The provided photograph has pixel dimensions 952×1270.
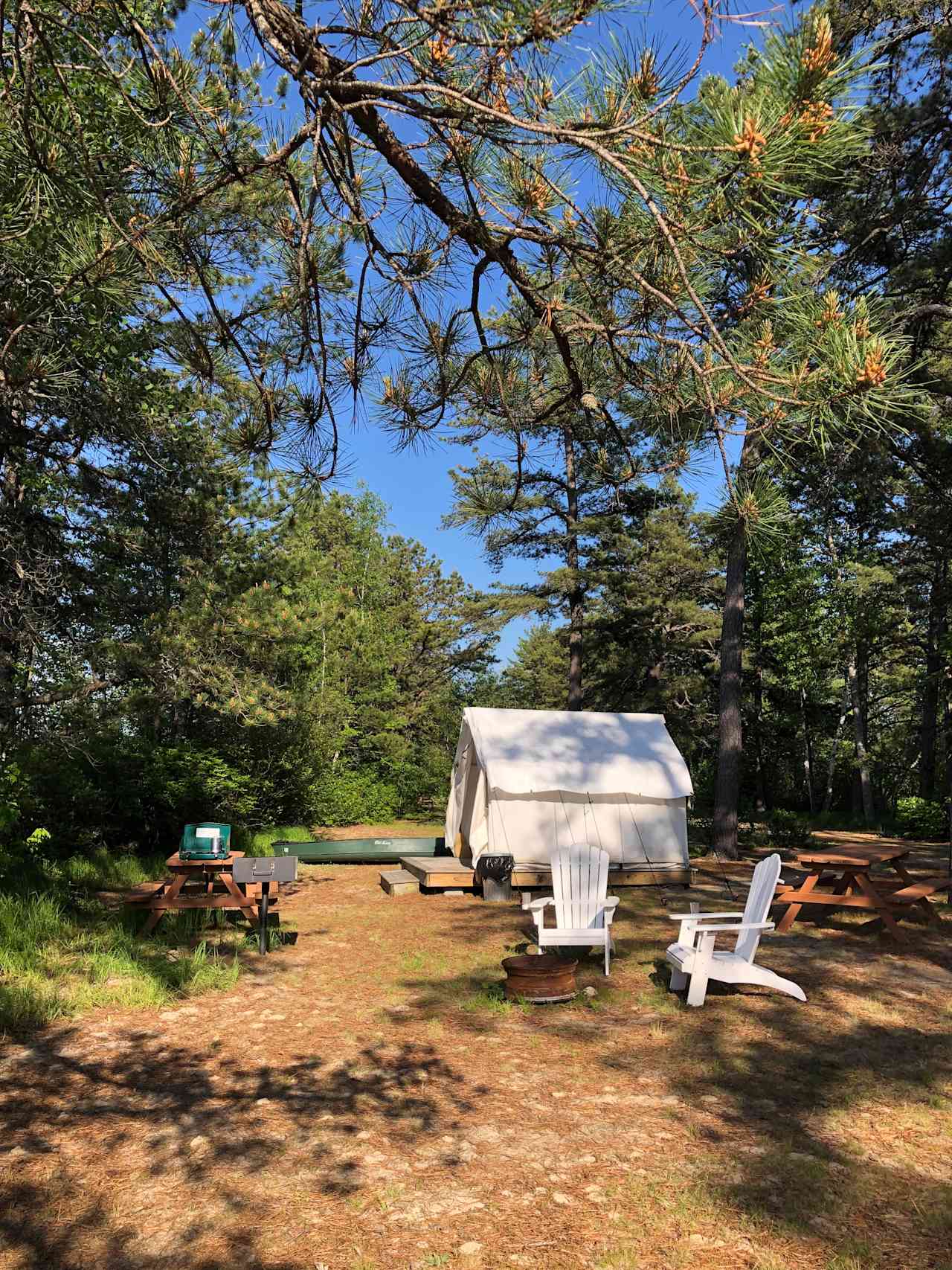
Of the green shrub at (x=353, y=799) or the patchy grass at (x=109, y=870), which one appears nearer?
the patchy grass at (x=109, y=870)

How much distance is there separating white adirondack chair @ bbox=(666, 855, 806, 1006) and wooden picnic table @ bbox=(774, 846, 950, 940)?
175 cm

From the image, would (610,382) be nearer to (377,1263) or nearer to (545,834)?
(377,1263)

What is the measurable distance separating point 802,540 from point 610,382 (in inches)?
634

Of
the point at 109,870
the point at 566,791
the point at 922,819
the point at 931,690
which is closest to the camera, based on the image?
the point at 109,870

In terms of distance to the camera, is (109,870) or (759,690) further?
(759,690)

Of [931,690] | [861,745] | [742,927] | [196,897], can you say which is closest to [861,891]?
[742,927]

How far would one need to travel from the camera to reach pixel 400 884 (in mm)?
10820

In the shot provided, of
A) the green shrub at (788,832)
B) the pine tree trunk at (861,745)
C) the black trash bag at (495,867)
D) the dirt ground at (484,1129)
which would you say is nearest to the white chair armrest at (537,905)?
the dirt ground at (484,1129)

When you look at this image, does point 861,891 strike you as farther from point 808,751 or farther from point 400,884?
point 808,751

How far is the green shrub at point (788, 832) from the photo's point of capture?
15645 millimetres

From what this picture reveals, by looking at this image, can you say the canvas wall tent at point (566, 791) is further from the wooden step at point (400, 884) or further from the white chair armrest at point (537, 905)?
the white chair armrest at point (537, 905)

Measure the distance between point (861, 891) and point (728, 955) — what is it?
2828mm

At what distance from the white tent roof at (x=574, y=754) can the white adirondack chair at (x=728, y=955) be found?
15.3ft

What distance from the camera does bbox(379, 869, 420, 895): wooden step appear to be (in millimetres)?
10781
